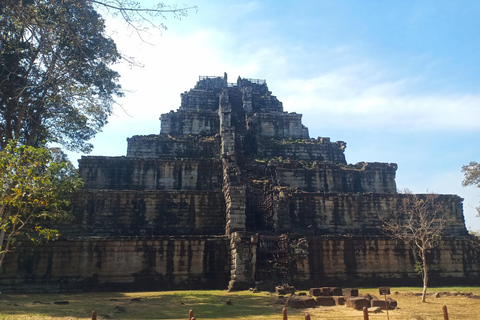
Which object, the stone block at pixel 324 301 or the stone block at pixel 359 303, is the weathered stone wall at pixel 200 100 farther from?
the stone block at pixel 359 303

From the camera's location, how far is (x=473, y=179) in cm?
2369

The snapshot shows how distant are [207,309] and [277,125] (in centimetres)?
2436

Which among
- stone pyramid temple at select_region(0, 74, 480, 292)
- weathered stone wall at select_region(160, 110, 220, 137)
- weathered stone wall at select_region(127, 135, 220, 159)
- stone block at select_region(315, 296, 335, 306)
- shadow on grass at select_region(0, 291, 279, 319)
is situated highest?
weathered stone wall at select_region(160, 110, 220, 137)

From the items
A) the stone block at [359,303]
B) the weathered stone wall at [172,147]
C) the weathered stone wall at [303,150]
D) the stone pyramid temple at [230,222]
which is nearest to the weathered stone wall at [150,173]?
the stone pyramid temple at [230,222]

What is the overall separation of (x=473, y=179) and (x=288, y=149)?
1341cm

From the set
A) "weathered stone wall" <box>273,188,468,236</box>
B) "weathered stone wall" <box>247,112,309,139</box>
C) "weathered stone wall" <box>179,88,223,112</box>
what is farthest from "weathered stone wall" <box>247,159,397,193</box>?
"weathered stone wall" <box>179,88,223,112</box>

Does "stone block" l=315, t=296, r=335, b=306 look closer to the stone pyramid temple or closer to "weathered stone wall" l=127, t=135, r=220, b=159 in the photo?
the stone pyramid temple

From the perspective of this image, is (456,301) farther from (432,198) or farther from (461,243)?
(432,198)

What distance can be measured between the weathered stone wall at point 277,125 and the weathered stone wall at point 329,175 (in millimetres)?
5951

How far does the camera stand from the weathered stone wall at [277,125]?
34.1 meters

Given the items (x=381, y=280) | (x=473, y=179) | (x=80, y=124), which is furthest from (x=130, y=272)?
(x=473, y=179)

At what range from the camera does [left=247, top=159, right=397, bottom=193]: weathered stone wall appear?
89.8 feet

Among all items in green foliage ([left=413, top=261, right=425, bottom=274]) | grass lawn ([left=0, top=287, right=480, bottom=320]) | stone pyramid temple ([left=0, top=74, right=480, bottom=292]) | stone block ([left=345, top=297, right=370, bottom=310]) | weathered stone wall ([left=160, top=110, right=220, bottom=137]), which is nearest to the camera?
grass lawn ([left=0, top=287, right=480, bottom=320])

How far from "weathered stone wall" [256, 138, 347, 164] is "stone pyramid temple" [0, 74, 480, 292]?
0.09m
